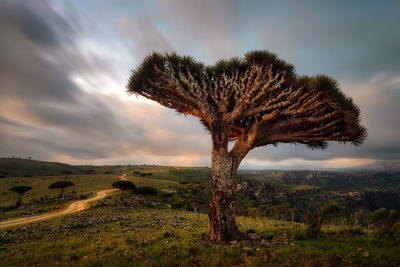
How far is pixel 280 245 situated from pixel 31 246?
14.5 meters

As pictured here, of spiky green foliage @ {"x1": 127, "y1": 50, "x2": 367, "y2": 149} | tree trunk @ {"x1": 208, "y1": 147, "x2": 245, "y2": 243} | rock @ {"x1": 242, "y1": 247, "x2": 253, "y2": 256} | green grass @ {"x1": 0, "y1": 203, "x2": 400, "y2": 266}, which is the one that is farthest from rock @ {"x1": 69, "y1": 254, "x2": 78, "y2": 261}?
spiky green foliage @ {"x1": 127, "y1": 50, "x2": 367, "y2": 149}

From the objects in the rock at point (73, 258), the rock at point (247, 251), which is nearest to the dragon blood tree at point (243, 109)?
the rock at point (247, 251)

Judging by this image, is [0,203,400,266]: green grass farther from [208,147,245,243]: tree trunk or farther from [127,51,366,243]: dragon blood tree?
[127,51,366,243]: dragon blood tree

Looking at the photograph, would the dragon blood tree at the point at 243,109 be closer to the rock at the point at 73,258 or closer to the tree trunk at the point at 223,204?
the tree trunk at the point at 223,204

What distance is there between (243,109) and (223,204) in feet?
18.0

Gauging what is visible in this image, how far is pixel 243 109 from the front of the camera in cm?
974

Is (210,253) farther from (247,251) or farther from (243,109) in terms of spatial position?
(243,109)

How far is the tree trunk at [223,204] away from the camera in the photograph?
26.7ft

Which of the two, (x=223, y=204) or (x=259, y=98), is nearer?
(x=223, y=204)

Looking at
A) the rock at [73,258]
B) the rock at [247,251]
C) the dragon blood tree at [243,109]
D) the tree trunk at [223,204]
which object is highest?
the dragon blood tree at [243,109]

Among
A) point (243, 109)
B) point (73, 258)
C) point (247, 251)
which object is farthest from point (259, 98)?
point (73, 258)

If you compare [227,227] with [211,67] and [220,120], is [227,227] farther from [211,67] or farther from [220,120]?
[211,67]

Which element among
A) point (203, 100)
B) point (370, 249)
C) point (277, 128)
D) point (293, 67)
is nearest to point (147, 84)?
point (203, 100)

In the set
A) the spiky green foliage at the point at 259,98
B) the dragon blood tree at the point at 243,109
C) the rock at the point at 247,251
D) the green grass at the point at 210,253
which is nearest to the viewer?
the green grass at the point at 210,253
